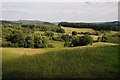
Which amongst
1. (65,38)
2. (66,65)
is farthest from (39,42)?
(66,65)

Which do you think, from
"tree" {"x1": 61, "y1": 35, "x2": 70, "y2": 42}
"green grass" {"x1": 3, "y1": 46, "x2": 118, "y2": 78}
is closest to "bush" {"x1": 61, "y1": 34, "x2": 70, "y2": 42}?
"tree" {"x1": 61, "y1": 35, "x2": 70, "y2": 42}

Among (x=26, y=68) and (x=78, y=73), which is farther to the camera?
(x=26, y=68)

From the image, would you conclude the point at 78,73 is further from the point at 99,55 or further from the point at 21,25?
the point at 21,25

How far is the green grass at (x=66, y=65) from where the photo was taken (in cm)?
782

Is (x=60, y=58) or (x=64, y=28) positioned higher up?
(x=64, y=28)

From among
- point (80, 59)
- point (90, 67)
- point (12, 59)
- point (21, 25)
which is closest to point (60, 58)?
point (80, 59)

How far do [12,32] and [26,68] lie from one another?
4224 centimetres

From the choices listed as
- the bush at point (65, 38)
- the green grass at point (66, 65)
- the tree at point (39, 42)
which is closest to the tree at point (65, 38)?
the bush at point (65, 38)

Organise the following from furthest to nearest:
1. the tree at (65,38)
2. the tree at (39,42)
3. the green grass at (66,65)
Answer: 1. the tree at (65,38)
2. the tree at (39,42)
3. the green grass at (66,65)

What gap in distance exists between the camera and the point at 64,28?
67.8 meters

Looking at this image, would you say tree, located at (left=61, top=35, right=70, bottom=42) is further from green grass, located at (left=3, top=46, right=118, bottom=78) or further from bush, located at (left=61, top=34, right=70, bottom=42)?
green grass, located at (left=3, top=46, right=118, bottom=78)

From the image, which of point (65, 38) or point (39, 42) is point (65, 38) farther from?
point (39, 42)

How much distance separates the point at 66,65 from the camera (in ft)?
27.7

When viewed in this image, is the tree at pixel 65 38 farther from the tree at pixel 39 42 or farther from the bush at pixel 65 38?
the tree at pixel 39 42
